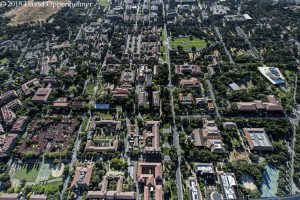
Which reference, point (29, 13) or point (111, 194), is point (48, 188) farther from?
point (29, 13)

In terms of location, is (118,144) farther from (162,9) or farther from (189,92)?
(162,9)

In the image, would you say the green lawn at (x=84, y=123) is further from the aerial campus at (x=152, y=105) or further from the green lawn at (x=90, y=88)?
the green lawn at (x=90, y=88)

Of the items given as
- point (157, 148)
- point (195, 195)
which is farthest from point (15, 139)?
point (195, 195)

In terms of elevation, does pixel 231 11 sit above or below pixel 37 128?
above

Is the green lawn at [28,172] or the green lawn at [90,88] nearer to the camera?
the green lawn at [28,172]

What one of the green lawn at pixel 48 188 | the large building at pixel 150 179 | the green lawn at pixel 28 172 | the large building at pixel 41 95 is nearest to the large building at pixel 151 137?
the large building at pixel 150 179
